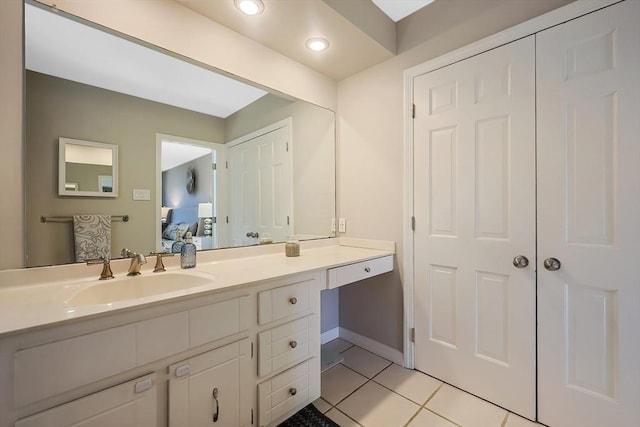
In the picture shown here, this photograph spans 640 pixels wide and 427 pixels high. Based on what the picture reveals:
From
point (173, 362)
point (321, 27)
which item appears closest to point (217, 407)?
point (173, 362)

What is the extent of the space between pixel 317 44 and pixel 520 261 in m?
1.86

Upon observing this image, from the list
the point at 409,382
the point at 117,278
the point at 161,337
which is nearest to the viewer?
the point at 161,337

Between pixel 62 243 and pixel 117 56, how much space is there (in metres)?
0.93

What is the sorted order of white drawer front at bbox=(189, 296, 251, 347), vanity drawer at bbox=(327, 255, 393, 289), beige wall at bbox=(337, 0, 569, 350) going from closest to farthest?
white drawer front at bbox=(189, 296, 251, 347), vanity drawer at bbox=(327, 255, 393, 289), beige wall at bbox=(337, 0, 569, 350)

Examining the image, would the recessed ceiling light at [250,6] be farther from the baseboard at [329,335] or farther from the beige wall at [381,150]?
the baseboard at [329,335]

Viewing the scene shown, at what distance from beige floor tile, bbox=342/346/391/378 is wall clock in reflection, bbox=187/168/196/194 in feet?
5.45

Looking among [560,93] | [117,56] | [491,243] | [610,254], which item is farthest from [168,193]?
[610,254]

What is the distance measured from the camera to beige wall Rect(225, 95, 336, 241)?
2078 mm

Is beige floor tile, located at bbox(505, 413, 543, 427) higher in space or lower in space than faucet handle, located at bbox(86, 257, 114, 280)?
lower

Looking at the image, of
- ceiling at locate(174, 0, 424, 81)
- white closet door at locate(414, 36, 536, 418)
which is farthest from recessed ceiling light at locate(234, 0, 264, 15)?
white closet door at locate(414, 36, 536, 418)

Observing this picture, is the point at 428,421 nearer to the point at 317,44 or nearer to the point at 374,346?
the point at 374,346

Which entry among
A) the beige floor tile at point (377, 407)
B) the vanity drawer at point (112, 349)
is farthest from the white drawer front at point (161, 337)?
the beige floor tile at point (377, 407)

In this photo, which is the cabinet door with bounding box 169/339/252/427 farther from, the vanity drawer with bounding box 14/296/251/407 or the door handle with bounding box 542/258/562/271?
the door handle with bounding box 542/258/562/271

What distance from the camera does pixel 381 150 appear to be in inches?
83.2
